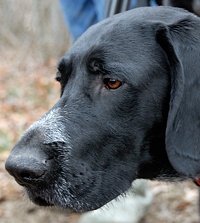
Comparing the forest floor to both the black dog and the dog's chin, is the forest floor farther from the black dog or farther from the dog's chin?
the black dog

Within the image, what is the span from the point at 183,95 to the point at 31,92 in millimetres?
8406

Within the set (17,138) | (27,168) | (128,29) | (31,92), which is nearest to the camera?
(27,168)

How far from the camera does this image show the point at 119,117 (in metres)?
3.15

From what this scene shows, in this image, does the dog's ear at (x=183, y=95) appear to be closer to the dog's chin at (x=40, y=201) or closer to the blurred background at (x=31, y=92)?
the dog's chin at (x=40, y=201)

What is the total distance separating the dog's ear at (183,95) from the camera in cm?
310

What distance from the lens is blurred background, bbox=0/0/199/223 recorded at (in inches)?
236

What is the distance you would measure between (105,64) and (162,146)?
586 mm

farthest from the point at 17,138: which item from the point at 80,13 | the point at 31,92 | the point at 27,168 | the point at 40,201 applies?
the point at 27,168

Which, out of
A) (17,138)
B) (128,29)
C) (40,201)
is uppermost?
(128,29)

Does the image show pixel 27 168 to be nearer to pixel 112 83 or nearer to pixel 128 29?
pixel 112 83

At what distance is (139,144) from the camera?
10.6 ft

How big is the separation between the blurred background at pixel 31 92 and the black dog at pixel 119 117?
38cm

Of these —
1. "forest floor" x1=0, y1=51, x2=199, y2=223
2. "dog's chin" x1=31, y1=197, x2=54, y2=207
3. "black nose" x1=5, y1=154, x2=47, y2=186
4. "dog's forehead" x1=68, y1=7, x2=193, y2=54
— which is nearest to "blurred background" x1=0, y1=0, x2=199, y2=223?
"forest floor" x1=0, y1=51, x2=199, y2=223

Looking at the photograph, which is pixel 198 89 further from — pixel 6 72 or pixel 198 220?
pixel 6 72
